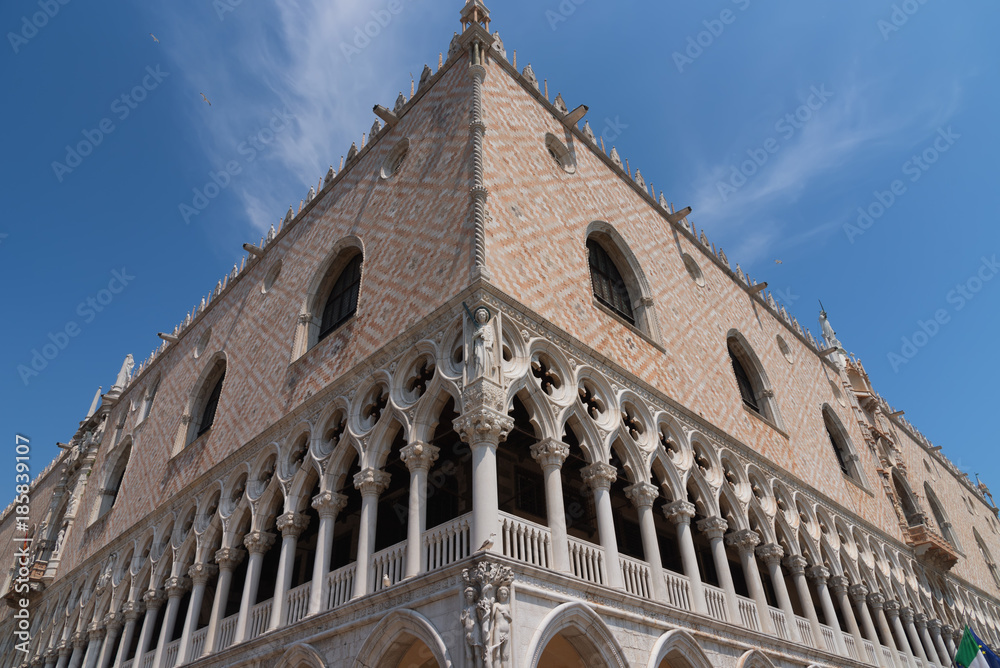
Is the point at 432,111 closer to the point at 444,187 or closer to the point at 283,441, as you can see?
the point at 444,187

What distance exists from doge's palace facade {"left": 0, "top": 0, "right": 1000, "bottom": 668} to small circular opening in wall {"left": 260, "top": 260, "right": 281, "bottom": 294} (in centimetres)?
6

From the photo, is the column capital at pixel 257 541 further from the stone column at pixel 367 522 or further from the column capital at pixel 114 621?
the column capital at pixel 114 621

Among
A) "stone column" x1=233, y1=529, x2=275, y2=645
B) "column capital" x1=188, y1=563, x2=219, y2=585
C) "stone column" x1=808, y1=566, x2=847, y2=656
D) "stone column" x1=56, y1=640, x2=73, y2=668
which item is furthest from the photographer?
"stone column" x1=56, y1=640, x2=73, y2=668

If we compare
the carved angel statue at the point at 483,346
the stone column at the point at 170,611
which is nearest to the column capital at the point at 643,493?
the carved angel statue at the point at 483,346

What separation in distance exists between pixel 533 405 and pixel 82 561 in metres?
14.1

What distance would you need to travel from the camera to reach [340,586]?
835 cm

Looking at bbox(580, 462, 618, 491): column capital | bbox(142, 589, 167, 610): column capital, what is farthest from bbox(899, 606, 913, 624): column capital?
bbox(142, 589, 167, 610): column capital

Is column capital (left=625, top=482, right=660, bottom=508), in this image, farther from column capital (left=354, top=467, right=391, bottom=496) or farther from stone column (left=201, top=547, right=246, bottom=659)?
stone column (left=201, top=547, right=246, bottom=659)

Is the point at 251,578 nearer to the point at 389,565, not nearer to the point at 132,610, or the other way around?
the point at 389,565

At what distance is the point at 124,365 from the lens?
2564 centimetres

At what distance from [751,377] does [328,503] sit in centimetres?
1149

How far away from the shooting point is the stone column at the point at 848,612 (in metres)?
12.8

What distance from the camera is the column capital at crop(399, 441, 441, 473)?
8139 millimetres

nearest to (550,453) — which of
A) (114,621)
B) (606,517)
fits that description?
(606,517)
